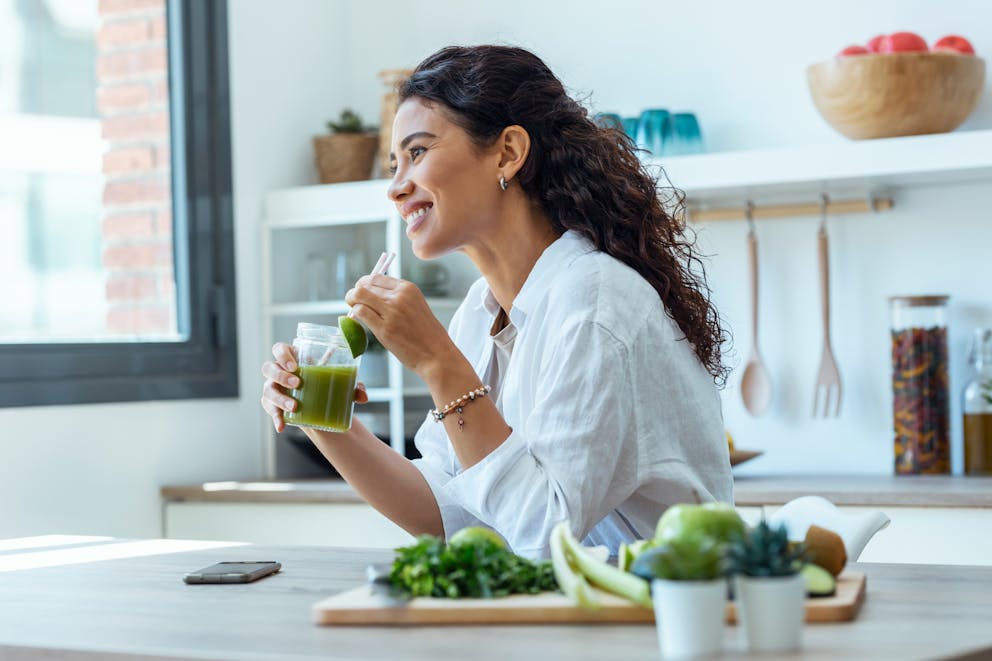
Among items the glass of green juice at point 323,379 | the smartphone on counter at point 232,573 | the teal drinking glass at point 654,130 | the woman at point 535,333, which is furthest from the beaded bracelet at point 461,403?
the teal drinking glass at point 654,130

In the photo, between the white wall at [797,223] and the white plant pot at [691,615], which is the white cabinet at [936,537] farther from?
the white plant pot at [691,615]

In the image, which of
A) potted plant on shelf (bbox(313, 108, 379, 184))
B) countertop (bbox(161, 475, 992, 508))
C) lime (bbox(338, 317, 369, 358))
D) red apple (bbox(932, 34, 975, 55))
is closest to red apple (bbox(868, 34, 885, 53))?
red apple (bbox(932, 34, 975, 55))

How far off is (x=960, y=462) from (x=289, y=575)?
1998mm

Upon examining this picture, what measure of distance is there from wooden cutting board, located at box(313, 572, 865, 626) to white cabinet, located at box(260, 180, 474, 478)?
221cm

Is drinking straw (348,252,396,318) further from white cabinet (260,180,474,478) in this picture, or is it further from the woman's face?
white cabinet (260,180,474,478)

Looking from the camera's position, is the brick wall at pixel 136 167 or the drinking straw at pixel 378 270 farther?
the brick wall at pixel 136 167

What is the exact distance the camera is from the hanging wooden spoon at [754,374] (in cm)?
334

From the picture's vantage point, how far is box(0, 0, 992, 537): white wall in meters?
3.20

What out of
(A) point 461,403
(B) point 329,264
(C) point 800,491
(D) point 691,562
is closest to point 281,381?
(A) point 461,403

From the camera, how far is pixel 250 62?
3760mm

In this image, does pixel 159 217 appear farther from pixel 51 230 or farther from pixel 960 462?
pixel 960 462

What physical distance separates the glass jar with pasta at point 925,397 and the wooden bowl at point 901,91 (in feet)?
1.27

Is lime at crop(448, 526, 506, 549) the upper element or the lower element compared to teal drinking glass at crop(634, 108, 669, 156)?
lower

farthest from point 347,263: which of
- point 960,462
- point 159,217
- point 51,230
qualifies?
point 960,462
